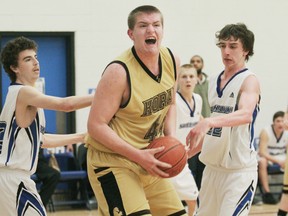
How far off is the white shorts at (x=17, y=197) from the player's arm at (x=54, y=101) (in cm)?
57

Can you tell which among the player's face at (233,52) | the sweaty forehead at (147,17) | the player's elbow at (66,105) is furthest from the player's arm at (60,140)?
the sweaty forehead at (147,17)

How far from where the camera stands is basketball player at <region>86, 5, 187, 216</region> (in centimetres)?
481

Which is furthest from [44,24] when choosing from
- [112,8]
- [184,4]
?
[184,4]

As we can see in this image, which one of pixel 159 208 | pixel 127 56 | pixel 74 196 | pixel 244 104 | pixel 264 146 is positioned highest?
pixel 127 56

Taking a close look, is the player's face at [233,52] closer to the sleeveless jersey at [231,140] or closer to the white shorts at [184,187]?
the sleeveless jersey at [231,140]

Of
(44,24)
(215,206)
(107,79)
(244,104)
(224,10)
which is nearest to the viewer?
(107,79)

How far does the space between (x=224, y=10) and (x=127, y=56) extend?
824 cm

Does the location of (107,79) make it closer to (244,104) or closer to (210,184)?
(244,104)

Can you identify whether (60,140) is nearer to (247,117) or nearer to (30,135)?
(30,135)

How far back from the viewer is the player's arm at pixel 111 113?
475 cm

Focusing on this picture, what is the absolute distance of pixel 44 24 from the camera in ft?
39.6

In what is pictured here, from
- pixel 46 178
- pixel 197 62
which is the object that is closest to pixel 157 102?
pixel 46 178

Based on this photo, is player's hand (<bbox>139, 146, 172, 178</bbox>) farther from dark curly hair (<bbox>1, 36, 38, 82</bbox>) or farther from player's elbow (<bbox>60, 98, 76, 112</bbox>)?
dark curly hair (<bbox>1, 36, 38, 82</bbox>)

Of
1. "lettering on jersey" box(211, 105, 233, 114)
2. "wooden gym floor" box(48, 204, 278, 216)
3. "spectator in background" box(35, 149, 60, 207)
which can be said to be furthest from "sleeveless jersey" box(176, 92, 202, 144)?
"lettering on jersey" box(211, 105, 233, 114)
